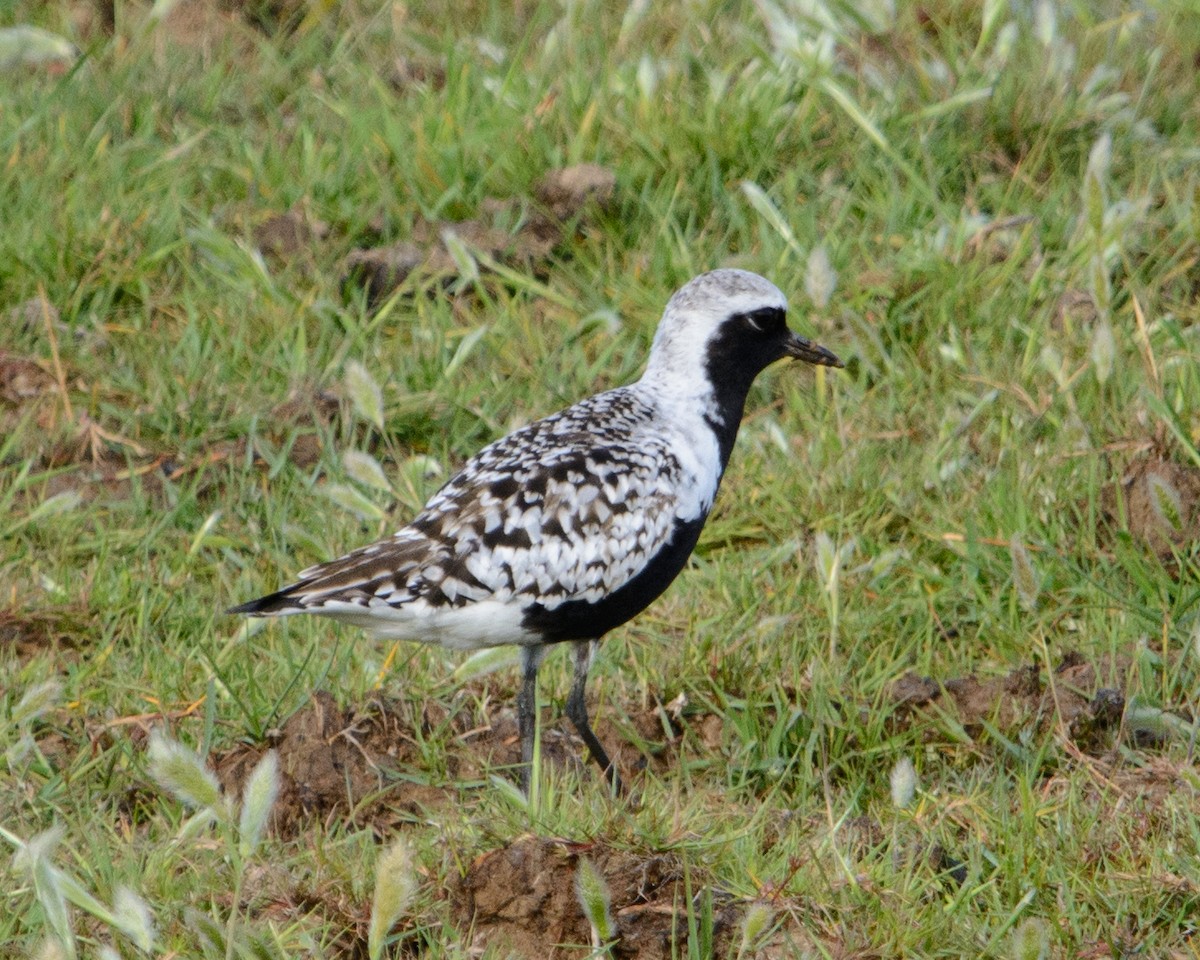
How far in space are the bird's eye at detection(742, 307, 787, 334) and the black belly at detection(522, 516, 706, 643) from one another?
28.1 inches

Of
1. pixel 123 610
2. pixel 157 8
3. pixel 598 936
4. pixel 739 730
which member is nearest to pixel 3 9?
pixel 157 8

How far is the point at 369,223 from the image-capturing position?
6.95 metres

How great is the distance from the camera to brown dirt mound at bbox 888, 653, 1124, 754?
15.3ft

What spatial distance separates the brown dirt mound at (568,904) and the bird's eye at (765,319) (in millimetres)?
1989

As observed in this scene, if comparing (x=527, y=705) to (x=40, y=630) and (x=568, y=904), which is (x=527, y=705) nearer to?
(x=568, y=904)

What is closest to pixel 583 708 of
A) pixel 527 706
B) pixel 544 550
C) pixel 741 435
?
pixel 527 706

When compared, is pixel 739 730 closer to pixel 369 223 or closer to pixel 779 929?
pixel 779 929

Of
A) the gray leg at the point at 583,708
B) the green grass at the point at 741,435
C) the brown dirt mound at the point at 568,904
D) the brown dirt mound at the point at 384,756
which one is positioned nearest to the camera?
the brown dirt mound at the point at 568,904

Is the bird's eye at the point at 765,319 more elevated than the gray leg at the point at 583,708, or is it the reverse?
the bird's eye at the point at 765,319

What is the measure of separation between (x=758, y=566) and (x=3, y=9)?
449 cm

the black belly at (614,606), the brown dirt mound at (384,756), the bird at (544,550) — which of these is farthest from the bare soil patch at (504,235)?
the brown dirt mound at (384,756)

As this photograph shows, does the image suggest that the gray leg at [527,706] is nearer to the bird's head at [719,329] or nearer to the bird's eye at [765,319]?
the bird's head at [719,329]

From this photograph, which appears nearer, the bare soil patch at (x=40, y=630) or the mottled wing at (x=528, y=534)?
the mottled wing at (x=528, y=534)

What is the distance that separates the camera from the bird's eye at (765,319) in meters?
5.31
